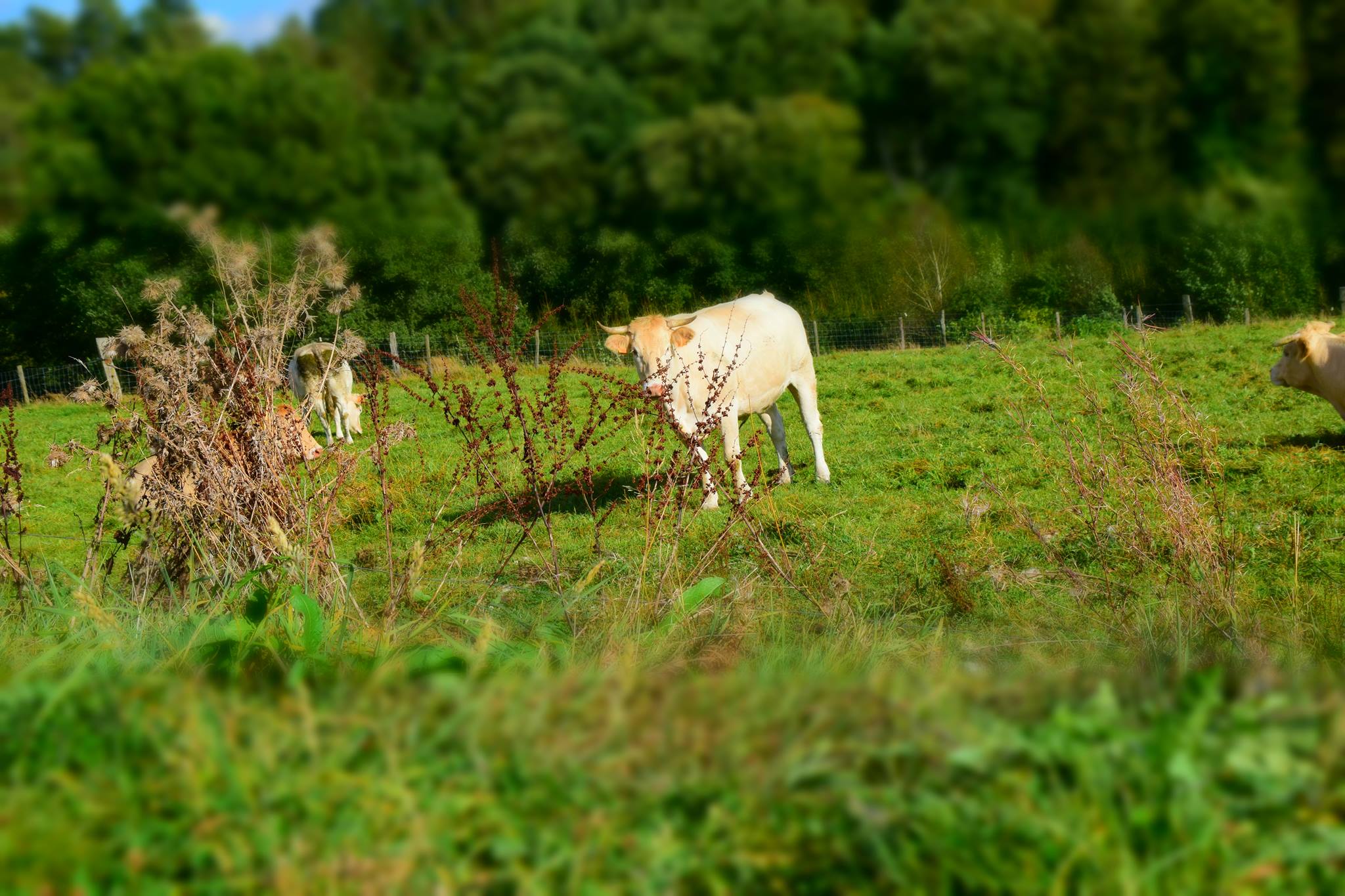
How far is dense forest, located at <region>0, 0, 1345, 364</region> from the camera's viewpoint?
8.12 ft

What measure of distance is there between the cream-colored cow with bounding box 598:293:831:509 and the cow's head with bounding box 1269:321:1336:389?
4134mm

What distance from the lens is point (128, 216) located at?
375cm

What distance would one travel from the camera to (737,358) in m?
10.1

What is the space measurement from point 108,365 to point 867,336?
66.3ft

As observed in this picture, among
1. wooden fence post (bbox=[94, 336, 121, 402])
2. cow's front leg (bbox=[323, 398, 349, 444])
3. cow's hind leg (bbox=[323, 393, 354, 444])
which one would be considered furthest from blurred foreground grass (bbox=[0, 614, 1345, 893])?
cow's front leg (bbox=[323, 398, 349, 444])

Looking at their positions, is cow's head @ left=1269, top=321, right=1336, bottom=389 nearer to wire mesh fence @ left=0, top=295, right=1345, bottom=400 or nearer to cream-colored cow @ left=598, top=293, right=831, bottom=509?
wire mesh fence @ left=0, top=295, right=1345, bottom=400

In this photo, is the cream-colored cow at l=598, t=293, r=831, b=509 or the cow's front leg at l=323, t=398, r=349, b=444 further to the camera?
the cow's front leg at l=323, t=398, r=349, b=444

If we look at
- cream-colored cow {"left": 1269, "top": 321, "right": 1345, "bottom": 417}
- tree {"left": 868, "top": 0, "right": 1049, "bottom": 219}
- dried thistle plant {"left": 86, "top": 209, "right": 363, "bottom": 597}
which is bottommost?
cream-colored cow {"left": 1269, "top": 321, "right": 1345, "bottom": 417}

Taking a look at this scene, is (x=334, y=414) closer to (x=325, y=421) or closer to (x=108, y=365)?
(x=325, y=421)

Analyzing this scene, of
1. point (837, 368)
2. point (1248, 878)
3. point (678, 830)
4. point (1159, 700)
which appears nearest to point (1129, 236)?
point (1159, 700)

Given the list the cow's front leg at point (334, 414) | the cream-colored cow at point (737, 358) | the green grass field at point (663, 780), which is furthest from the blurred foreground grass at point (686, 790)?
the cow's front leg at point (334, 414)

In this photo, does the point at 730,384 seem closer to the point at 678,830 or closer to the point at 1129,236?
the point at 1129,236

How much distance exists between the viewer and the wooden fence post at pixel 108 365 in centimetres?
→ 594

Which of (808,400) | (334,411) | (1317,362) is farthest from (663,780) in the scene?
(334,411)
